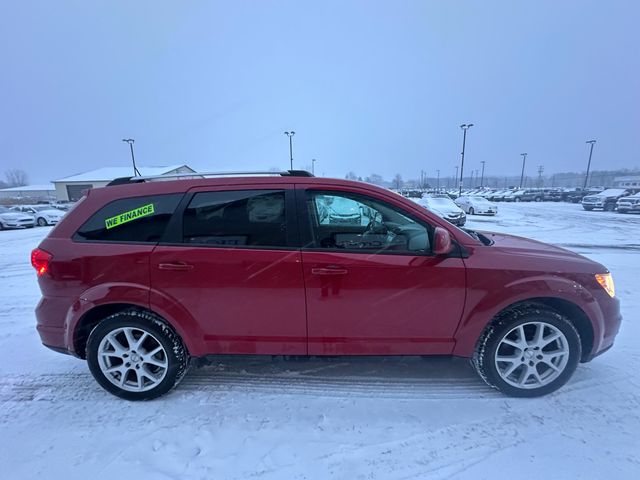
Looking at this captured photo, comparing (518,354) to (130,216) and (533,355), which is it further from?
(130,216)

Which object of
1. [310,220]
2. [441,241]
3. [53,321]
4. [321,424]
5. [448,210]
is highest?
[310,220]

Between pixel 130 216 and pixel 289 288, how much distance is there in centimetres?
143

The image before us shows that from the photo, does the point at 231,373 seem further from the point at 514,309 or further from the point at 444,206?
the point at 444,206

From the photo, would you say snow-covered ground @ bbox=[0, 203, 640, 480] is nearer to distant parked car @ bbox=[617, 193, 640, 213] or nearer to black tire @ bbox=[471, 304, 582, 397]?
black tire @ bbox=[471, 304, 582, 397]

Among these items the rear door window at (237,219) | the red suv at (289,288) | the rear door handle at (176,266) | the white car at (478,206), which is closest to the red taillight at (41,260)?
the red suv at (289,288)

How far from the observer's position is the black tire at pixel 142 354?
261cm

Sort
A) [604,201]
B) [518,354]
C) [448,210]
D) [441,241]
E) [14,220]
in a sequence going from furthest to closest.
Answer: [604,201] < [14,220] < [448,210] < [518,354] < [441,241]

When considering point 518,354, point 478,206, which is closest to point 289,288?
point 518,354

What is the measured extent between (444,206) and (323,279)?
1463cm

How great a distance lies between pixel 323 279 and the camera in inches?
97.7

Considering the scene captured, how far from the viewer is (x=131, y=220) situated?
259cm

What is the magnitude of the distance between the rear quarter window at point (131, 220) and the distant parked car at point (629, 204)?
96.8ft

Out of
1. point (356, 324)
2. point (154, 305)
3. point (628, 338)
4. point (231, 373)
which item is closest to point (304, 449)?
point (356, 324)

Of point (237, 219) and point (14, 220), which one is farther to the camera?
point (14, 220)
